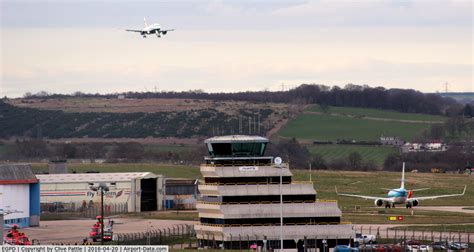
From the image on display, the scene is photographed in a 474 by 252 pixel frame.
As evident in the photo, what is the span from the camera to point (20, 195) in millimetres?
189500

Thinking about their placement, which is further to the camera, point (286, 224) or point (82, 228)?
point (82, 228)

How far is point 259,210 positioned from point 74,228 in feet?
115

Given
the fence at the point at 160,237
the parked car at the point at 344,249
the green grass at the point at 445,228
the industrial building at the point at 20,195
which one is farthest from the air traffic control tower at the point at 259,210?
the industrial building at the point at 20,195

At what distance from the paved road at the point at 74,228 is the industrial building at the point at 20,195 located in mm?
2404

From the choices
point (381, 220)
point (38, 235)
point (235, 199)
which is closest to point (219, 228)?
point (235, 199)

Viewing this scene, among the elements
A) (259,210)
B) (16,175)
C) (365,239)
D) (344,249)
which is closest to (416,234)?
(365,239)

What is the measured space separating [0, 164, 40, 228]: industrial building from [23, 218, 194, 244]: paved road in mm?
2404

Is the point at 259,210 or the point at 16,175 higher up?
the point at 16,175

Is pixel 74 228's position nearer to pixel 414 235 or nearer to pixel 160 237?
pixel 160 237

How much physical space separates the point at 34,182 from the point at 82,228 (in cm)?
1450

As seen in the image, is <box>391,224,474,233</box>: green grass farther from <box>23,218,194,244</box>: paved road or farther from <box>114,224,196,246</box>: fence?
<box>23,218,194,244</box>: paved road

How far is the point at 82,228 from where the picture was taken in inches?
7121

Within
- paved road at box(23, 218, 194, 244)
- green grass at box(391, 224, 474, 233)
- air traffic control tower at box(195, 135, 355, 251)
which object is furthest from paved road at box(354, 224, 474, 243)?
paved road at box(23, 218, 194, 244)

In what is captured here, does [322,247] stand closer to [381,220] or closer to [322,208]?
[322,208]
